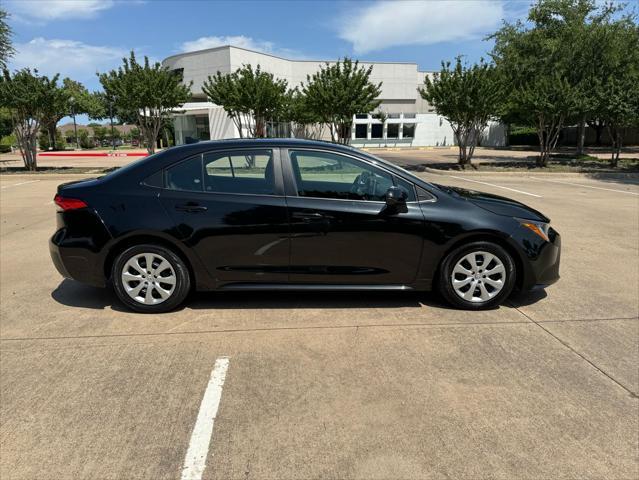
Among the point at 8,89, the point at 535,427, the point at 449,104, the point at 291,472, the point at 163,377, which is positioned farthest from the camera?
the point at 449,104

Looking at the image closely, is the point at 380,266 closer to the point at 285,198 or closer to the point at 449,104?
the point at 285,198

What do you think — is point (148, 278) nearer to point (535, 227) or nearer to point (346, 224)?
point (346, 224)

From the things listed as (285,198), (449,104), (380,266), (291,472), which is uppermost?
(449,104)

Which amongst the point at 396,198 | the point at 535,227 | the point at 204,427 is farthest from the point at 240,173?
the point at 535,227

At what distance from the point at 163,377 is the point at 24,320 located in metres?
1.94

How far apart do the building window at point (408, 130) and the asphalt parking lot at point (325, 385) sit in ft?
169

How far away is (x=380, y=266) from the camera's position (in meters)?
4.19

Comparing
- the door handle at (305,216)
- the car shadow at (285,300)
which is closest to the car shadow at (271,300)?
the car shadow at (285,300)

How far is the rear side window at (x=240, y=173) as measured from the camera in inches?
164

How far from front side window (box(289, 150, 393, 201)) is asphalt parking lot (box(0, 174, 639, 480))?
113cm

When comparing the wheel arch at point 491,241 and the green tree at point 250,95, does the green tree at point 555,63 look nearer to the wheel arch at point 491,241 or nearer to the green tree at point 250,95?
the green tree at point 250,95

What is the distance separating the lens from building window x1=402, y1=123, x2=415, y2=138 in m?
54.2

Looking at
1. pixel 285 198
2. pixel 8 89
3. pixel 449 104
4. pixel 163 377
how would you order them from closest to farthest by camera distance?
pixel 163 377 < pixel 285 198 < pixel 8 89 < pixel 449 104

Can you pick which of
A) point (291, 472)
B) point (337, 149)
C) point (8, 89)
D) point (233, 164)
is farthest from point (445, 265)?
point (8, 89)
